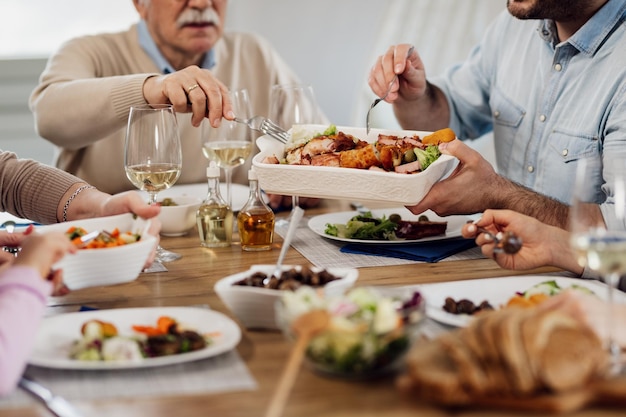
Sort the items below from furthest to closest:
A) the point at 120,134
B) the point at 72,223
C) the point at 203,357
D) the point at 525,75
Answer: the point at 120,134
the point at 525,75
the point at 72,223
the point at 203,357

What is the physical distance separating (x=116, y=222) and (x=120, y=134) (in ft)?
4.58

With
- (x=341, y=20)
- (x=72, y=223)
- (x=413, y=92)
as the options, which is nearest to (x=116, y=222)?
(x=72, y=223)

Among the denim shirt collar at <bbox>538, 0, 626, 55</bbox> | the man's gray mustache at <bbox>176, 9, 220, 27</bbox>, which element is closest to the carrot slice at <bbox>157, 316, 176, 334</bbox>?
the denim shirt collar at <bbox>538, 0, 626, 55</bbox>

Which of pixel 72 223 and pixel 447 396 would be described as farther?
pixel 72 223

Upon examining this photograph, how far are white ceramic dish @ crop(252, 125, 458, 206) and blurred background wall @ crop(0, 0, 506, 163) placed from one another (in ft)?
7.89

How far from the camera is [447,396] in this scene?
111 cm

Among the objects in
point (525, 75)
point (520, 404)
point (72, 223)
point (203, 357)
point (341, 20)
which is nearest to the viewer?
point (520, 404)

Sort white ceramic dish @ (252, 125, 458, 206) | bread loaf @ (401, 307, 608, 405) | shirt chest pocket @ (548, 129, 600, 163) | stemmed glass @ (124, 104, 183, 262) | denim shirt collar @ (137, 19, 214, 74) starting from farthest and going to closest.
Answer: denim shirt collar @ (137, 19, 214, 74)
shirt chest pocket @ (548, 129, 600, 163)
stemmed glass @ (124, 104, 183, 262)
white ceramic dish @ (252, 125, 458, 206)
bread loaf @ (401, 307, 608, 405)

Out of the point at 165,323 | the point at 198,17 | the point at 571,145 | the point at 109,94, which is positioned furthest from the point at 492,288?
the point at 198,17

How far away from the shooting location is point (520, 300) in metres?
1.42

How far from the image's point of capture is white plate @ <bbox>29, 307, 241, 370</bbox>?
4.03 ft

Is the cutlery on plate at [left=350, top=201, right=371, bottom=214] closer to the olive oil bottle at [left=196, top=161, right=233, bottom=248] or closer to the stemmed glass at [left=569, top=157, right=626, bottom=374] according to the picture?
the olive oil bottle at [left=196, top=161, right=233, bottom=248]

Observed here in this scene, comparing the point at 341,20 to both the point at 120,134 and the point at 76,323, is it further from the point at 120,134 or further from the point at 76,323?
the point at 76,323

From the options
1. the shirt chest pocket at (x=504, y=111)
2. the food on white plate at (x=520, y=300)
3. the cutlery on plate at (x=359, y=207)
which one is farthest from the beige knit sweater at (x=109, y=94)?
the food on white plate at (x=520, y=300)
